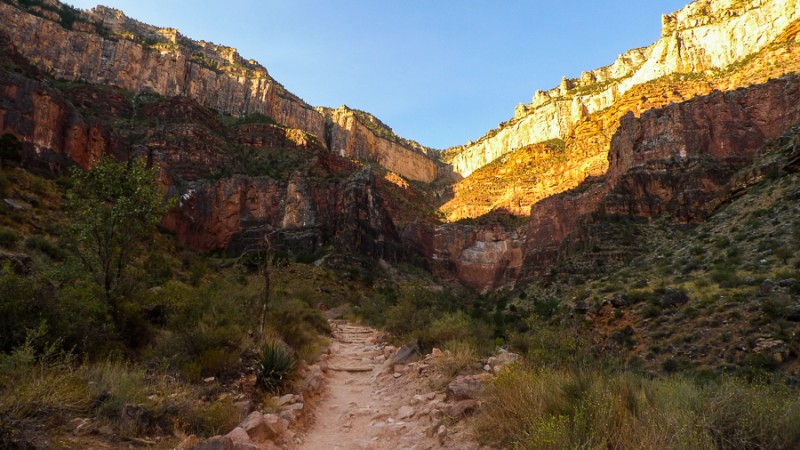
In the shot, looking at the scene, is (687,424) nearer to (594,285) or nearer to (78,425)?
(78,425)

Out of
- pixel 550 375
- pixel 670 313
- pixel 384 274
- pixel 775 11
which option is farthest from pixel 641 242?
pixel 775 11

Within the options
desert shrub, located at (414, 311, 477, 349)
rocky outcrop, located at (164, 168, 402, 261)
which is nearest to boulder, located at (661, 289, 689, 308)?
desert shrub, located at (414, 311, 477, 349)

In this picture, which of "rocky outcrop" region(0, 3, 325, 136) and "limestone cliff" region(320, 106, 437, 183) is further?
"limestone cliff" region(320, 106, 437, 183)

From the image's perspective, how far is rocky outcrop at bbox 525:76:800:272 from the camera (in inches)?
1785

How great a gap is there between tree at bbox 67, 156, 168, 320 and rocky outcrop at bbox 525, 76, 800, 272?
48.0 meters

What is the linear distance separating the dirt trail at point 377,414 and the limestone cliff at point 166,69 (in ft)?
325

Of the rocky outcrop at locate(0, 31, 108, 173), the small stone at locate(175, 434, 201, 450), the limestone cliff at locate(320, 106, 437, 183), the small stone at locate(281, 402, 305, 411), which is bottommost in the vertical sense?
the small stone at locate(281, 402, 305, 411)

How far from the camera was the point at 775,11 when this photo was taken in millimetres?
75125

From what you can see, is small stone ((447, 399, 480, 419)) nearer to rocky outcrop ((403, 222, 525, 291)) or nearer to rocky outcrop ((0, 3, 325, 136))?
rocky outcrop ((403, 222, 525, 291))

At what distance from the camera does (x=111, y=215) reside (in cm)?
1031

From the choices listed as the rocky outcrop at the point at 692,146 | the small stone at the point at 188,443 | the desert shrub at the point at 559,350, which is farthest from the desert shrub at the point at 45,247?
the rocky outcrop at the point at 692,146

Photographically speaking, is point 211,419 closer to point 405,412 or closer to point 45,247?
point 405,412

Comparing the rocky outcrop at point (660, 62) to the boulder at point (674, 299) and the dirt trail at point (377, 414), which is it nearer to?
the boulder at point (674, 299)

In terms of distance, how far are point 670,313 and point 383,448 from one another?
18.2 meters
